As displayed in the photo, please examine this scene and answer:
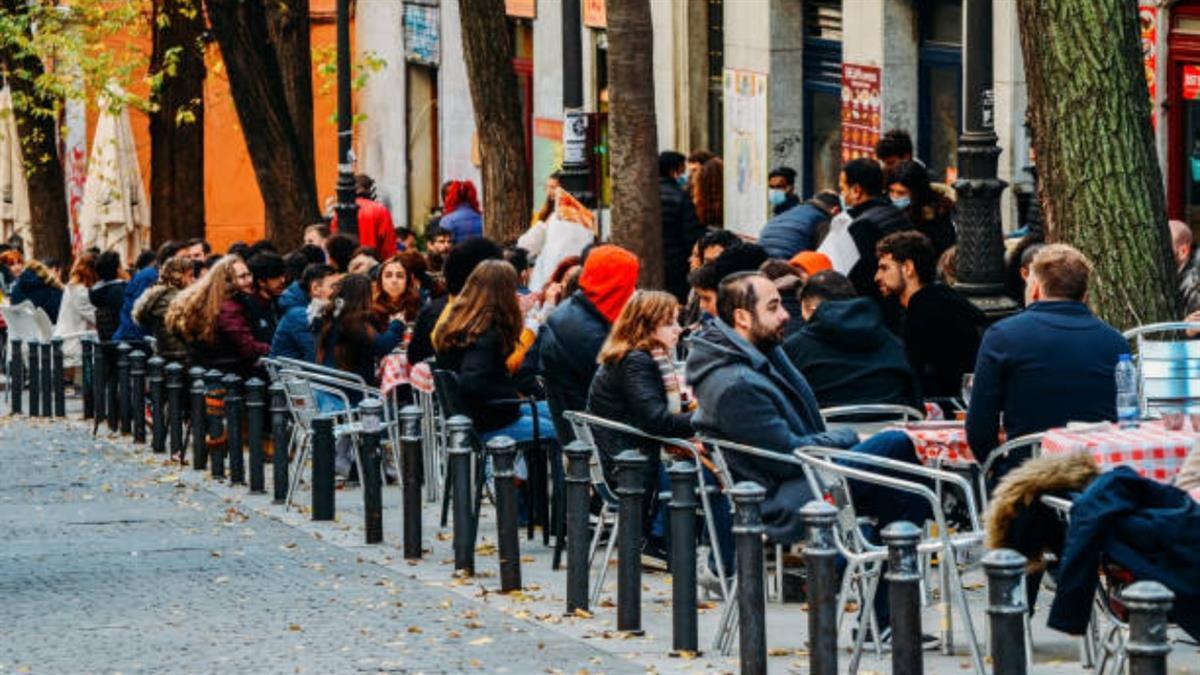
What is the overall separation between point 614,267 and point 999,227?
368 centimetres

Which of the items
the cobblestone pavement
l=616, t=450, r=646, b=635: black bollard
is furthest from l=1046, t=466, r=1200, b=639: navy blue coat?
l=616, t=450, r=646, b=635: black bollard

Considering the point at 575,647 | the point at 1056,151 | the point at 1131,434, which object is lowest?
the point at 575,647

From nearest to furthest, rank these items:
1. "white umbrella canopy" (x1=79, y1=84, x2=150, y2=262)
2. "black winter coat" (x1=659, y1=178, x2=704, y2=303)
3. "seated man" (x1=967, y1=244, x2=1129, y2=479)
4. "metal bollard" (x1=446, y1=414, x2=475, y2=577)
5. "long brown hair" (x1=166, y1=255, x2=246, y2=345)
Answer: "seated man" (x1=967, y1=244, x2=1129, y2=479) < "metal bollard" (x1=446, y1=414, x2=475, y2=577) < "long brown hair" (x1=166, y1=255, x2=246, y2=345) < "black winter coat" (x1=659, y1=178, x2=704, y2=303) < "white umbrella canopy" (x1=79, y1=84, x2=150, y2=262)

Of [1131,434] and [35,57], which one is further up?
[35,57]

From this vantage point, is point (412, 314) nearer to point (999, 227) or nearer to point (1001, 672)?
point (999, 227)

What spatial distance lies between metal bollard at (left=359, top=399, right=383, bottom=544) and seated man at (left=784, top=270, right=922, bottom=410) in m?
3.17

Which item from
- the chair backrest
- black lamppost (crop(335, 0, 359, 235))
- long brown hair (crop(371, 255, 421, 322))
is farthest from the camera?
black lamppost (crop(335, 0, 359, 235))

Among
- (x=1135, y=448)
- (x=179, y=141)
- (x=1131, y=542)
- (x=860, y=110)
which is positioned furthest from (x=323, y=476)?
(x=179, y=141)

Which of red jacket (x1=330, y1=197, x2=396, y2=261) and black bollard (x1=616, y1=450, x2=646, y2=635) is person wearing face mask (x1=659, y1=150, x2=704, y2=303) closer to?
red jacket (x1=330, y1=197, x2=396, y2=261)

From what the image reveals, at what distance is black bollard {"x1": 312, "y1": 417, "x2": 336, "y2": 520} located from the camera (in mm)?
16984

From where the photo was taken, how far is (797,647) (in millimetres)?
11922

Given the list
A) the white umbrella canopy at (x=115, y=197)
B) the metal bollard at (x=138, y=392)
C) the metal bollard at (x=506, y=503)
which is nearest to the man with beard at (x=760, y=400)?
the metal bollard at (x=506, y=503)

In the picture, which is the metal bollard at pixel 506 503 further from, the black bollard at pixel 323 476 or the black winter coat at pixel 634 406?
the black bollard at pixel 323 476

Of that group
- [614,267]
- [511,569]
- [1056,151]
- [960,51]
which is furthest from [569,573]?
[960,51]
